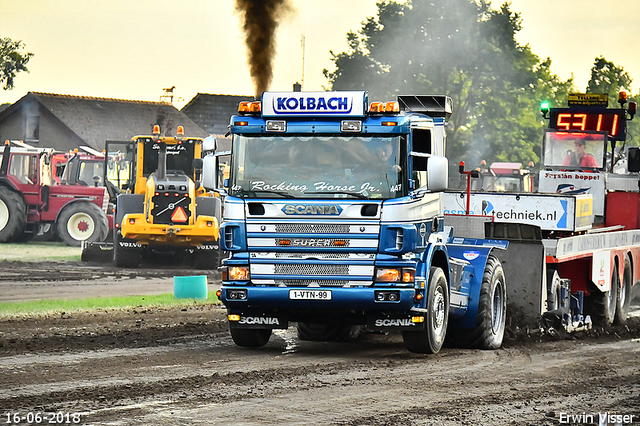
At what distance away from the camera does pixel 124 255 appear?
26000 millimetres

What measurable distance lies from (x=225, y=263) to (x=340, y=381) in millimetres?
2189

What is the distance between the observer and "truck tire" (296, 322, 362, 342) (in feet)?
45.0

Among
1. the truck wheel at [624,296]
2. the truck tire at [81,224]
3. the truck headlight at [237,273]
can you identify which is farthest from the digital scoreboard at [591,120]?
the truck tire at [81,224]

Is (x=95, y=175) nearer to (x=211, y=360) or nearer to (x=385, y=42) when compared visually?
(x=211, y=360)

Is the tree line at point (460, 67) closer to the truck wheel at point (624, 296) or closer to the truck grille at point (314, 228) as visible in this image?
the truck wheel at point (624, 296)

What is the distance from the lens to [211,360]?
11430mm

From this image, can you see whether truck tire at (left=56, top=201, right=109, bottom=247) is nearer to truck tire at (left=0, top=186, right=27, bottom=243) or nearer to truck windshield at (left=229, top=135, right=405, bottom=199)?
truck tire at (left=0, top=186, right=27, bottom=243)

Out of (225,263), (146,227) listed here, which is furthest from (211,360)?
(146,227)

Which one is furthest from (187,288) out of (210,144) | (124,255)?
(210,144)

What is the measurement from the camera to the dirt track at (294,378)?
8484mm

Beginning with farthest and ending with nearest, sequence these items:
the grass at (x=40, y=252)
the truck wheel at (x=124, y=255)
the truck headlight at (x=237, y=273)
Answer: the grass at (x=40, y=252), the truck wheel at (x=124, y=255), the truck headlight at (x=237, y=273)

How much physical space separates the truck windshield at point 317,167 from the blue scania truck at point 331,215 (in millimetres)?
11

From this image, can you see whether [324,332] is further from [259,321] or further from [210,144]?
[210,144]

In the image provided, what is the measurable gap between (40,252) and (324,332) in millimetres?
19117
